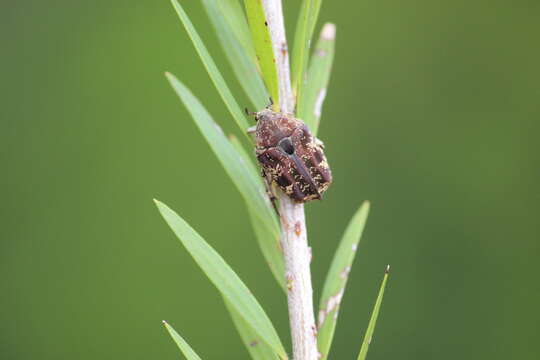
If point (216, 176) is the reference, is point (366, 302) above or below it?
below

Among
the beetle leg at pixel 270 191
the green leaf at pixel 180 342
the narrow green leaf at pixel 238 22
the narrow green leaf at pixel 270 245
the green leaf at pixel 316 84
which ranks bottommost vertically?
the green leaf at pixel 180 342

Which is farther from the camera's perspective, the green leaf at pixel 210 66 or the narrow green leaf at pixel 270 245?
the narrow green leaf at pixel 270 245

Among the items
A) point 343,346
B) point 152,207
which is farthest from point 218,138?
point 343,346

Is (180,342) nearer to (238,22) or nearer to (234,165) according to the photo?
(234,165)

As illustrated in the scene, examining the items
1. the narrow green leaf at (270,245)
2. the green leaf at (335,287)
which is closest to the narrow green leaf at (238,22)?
the narrow green leaf at (270,245)

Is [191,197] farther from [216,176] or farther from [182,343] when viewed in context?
[182,343]

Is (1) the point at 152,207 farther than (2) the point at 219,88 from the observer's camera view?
Yes

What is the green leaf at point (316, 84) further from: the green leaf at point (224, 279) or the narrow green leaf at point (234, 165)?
the green leaf at point (224, 279)
